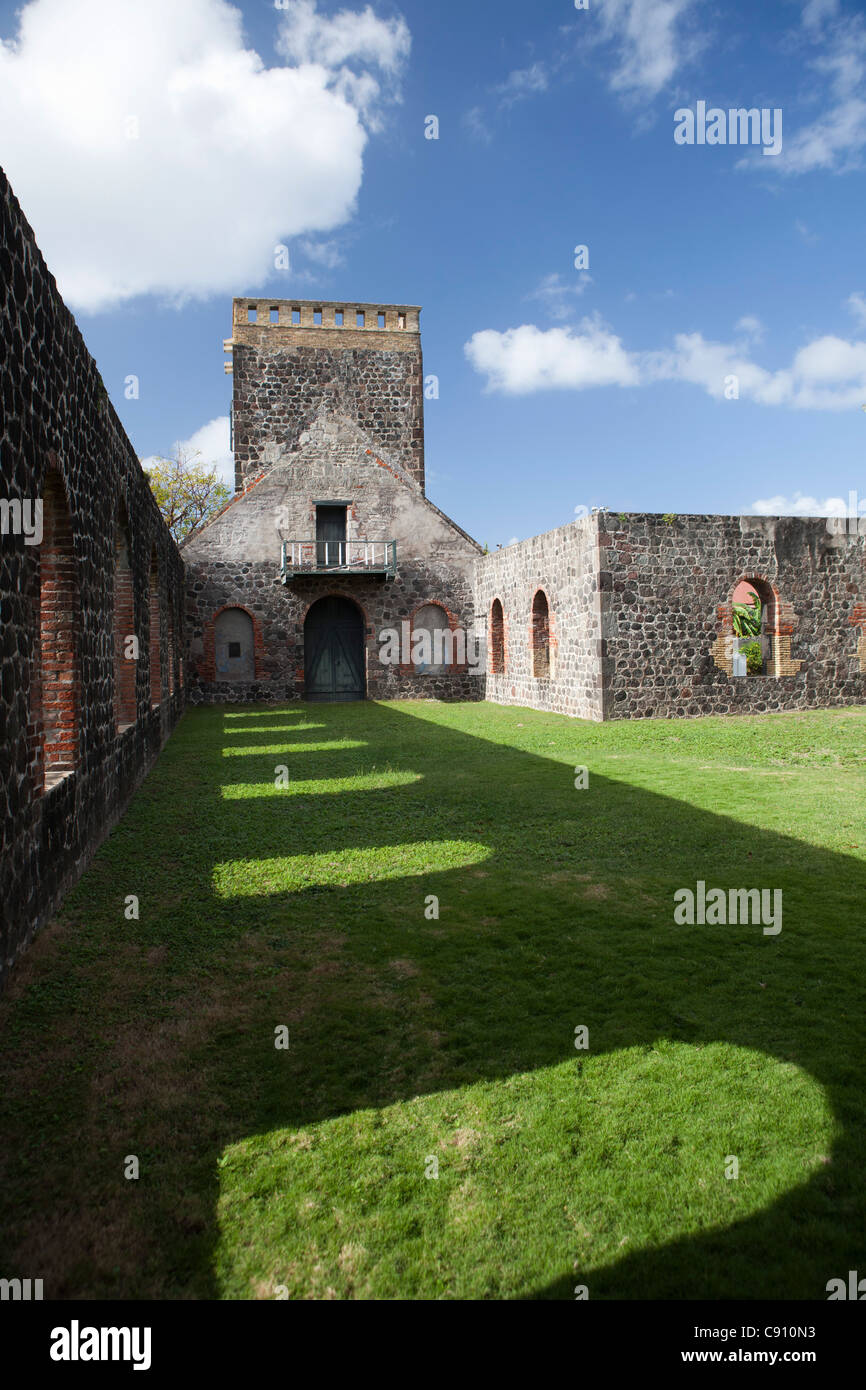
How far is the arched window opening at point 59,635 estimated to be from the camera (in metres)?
5.86

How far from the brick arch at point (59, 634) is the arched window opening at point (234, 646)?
15783mm

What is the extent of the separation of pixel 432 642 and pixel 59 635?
56.8 ft

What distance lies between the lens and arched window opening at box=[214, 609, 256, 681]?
21.8 metres

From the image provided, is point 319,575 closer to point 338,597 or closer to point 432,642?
point 338,597

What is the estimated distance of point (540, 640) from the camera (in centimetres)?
1881

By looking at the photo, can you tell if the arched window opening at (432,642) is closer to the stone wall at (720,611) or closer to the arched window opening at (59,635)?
the stone wall at (720,611)

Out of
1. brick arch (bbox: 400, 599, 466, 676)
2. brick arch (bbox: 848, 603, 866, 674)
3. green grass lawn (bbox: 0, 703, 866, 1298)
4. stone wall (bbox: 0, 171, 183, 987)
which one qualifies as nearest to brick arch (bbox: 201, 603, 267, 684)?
brick arch (bbox: 400, 599, 466, 676)

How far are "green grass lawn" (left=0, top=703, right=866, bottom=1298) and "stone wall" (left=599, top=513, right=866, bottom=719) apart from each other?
9078 millimetres

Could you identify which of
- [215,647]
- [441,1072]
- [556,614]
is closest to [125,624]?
[441,1072]

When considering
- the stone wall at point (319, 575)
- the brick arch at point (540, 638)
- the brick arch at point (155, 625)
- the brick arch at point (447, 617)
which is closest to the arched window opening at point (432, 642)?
the brick arch at point (447, 617)

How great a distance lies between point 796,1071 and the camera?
3.15 m

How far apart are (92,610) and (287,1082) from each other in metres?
4.81
